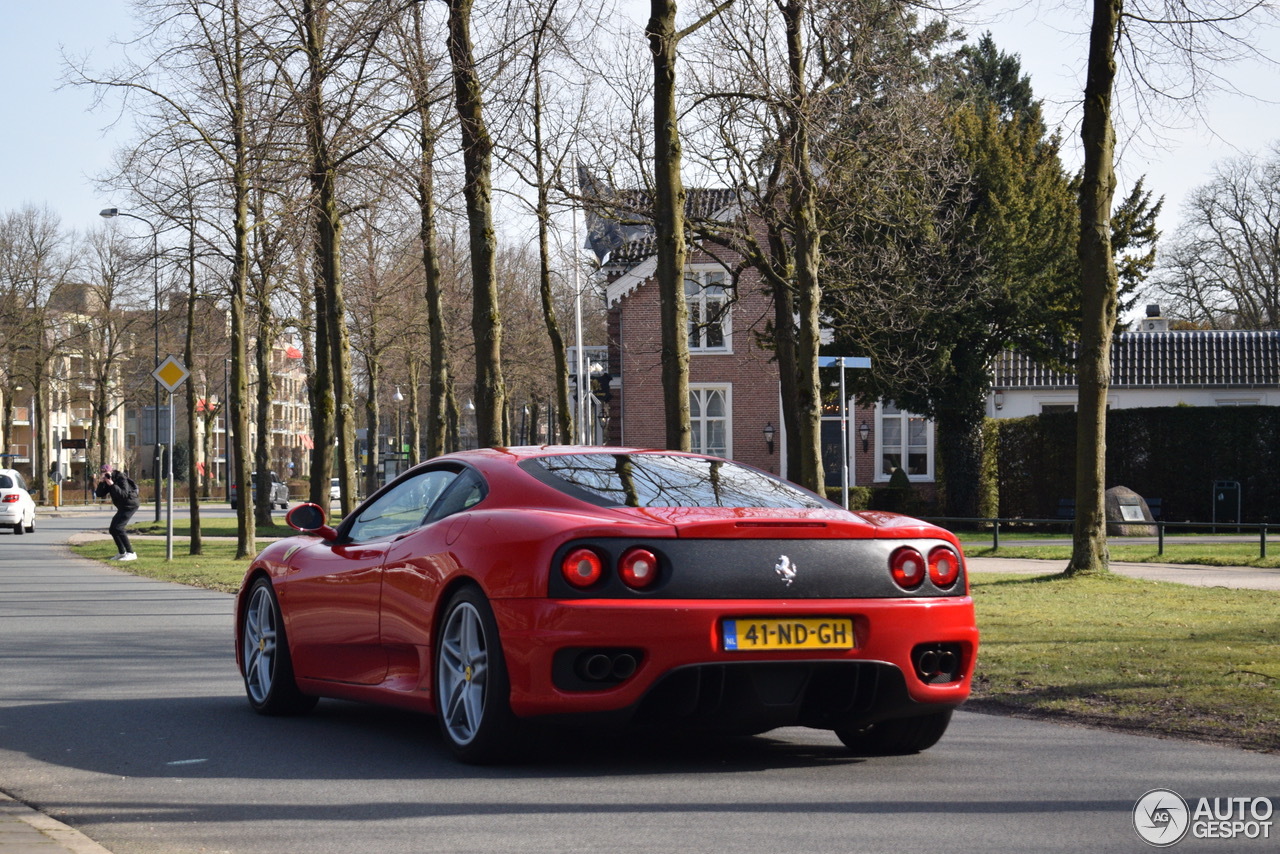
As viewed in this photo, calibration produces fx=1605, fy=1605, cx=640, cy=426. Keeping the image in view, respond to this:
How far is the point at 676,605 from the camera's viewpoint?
6.16m

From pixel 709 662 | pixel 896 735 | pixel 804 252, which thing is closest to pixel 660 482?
pixel 709 662

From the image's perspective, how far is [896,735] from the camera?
280 inches

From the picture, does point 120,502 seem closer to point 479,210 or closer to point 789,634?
point 479,210

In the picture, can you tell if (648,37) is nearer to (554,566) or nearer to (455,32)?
(455,32)

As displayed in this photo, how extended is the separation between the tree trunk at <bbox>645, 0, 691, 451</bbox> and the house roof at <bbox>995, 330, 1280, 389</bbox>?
1401 inches

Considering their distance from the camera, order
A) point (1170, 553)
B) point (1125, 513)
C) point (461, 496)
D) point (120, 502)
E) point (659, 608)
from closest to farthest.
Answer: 1. point (659, 608)
2. point (461, 496)
3. point (1170, 553)
4. point (120, 502)
5. point (1125, 513)

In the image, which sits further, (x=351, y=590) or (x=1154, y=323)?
(x=1154, y=323)

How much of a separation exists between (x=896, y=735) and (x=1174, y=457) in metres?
33.7

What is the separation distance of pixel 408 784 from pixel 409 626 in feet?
3.15

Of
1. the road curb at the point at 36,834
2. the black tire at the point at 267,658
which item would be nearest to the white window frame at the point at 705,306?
the black tire at the point at 267,658

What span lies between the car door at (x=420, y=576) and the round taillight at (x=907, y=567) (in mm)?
1819

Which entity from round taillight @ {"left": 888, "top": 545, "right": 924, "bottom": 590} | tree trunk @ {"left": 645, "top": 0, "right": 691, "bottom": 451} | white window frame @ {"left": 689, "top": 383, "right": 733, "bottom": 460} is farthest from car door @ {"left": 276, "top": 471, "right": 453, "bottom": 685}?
white window frame @ {"left": 689, "top": 383, "right": 733, "bottom": 460}

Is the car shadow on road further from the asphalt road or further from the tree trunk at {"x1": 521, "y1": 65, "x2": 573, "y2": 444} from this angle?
the tree trunk at {"x1": 521, "y1": 65, "x2": 573, "y2": 444}

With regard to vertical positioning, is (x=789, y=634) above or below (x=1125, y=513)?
above
